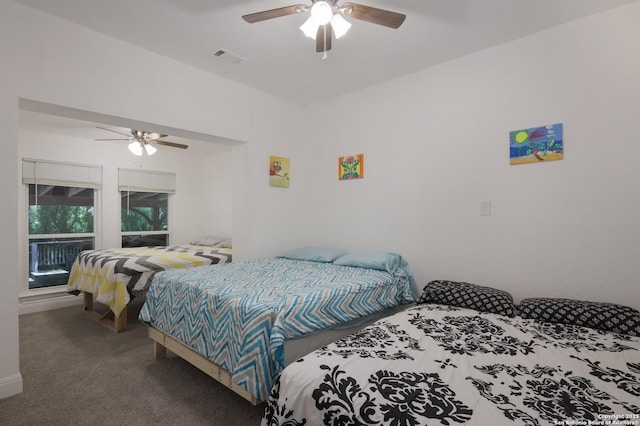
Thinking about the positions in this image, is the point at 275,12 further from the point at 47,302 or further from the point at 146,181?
the point at 47,302

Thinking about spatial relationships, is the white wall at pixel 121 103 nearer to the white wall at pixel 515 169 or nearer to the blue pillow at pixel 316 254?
the blue pillow at pixel 316 254

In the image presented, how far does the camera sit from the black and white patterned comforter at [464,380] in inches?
40.5

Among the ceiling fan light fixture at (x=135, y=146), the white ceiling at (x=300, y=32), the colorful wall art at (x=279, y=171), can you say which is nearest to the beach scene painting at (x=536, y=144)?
the white ceiling at (x=300, y=32)

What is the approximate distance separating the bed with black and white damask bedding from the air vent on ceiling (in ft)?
8.19

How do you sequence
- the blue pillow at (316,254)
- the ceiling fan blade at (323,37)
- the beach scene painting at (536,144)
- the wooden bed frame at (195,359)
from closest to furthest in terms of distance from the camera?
the wooden bed frame at (195,359), the ceiling fan blade at (323,37), the beach scene painting at (536,144), the blue pillow at (316,254)

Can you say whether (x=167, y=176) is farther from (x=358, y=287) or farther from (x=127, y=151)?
(x=358, y=287)

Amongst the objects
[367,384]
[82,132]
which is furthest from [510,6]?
[82,132]

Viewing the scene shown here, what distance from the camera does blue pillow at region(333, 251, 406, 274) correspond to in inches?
110

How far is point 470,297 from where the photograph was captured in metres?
2.22

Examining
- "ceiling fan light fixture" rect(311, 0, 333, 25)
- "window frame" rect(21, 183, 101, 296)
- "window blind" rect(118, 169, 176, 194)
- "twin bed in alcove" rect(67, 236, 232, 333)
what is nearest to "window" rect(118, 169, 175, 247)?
"window blind" rect(118, 169, 176, 194)

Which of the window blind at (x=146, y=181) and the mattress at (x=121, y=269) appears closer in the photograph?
the mattress at (x=121, y=269)

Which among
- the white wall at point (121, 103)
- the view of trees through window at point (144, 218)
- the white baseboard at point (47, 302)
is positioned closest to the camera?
the white wall at point (121, 103)

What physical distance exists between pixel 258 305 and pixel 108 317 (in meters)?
2.87

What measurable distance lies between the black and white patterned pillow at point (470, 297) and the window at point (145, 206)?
4845 mm
